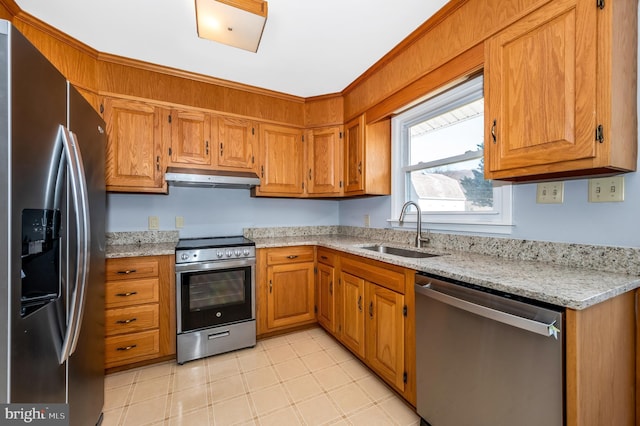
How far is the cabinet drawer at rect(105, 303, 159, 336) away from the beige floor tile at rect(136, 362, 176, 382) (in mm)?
321

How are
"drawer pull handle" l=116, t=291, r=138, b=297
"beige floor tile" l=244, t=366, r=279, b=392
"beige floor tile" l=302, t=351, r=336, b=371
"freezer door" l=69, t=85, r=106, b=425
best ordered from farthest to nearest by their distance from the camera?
"beige floor tile" l=302, t=351, r=336, b=371 → "drawer pull handle" l=116, t=291, r=138, b=297 → "beige floor tile" l=244, t=366, r=279, b=392 → "freezer door" l=69, t=85, r=106, b=425

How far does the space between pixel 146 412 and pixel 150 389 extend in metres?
0.24

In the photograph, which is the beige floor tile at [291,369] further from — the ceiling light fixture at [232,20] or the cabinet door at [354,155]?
the ceiling light fixture at [232,20]

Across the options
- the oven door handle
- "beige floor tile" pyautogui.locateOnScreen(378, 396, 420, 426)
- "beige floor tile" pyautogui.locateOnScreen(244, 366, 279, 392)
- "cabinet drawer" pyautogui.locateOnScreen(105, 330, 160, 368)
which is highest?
the oven door handle

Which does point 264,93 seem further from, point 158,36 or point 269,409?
point 269,409

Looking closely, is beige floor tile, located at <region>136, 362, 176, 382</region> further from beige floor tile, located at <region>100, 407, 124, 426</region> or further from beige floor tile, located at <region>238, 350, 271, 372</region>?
beige floor tile, located at <region>238, 350, 271, 372</region>

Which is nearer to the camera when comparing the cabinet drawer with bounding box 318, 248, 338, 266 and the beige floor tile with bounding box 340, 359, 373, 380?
the beige floor tile with bounding box 340, 359, 373, 380

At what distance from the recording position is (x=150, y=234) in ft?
8.21

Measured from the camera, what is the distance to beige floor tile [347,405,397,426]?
4.99ft

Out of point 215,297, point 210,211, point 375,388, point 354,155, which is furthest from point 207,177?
point 375,388

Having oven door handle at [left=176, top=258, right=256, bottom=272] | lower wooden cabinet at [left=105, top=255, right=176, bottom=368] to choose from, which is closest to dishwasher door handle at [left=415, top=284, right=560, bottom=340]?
oven door handle at [left=176, top=258, right=256, bottom=272]

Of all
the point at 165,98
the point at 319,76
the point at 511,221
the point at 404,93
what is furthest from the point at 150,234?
the point at 511,221

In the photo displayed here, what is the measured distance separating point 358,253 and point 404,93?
1248mm

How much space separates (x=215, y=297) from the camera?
2.25m
